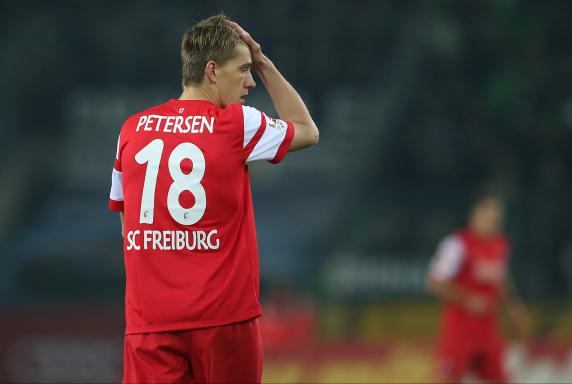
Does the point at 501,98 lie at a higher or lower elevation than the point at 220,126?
higher

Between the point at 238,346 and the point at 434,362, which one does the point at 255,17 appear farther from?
the point at 238,346

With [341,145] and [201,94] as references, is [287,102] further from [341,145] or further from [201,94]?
[341,145]

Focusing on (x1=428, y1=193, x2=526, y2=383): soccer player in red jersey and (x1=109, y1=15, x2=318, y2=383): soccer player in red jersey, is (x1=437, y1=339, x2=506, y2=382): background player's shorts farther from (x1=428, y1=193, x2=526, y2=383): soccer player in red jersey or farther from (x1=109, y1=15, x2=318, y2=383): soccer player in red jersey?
(x1=109, y1=15, x2=318, y2=383): soccer player in red jersey

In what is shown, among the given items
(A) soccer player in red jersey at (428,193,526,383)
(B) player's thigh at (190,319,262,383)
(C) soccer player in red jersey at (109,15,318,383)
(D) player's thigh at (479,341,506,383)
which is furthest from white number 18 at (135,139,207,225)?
(D) player's thigh at (479,341,506,383)

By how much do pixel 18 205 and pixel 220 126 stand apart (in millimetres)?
9232

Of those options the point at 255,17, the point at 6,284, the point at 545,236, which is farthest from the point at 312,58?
the point at 6,284

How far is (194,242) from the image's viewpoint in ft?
11.5

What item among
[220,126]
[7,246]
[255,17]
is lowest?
[220,126]

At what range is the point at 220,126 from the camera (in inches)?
139

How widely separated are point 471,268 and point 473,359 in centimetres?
74

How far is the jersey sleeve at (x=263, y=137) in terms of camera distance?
3555 millimetres

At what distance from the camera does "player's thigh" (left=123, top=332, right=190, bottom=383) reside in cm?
346

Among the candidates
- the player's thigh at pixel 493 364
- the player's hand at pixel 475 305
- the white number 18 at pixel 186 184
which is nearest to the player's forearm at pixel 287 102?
the white number 18 at pixel 186 184

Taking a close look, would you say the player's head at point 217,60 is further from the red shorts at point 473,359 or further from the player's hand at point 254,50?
the red shorts at point 473,359
